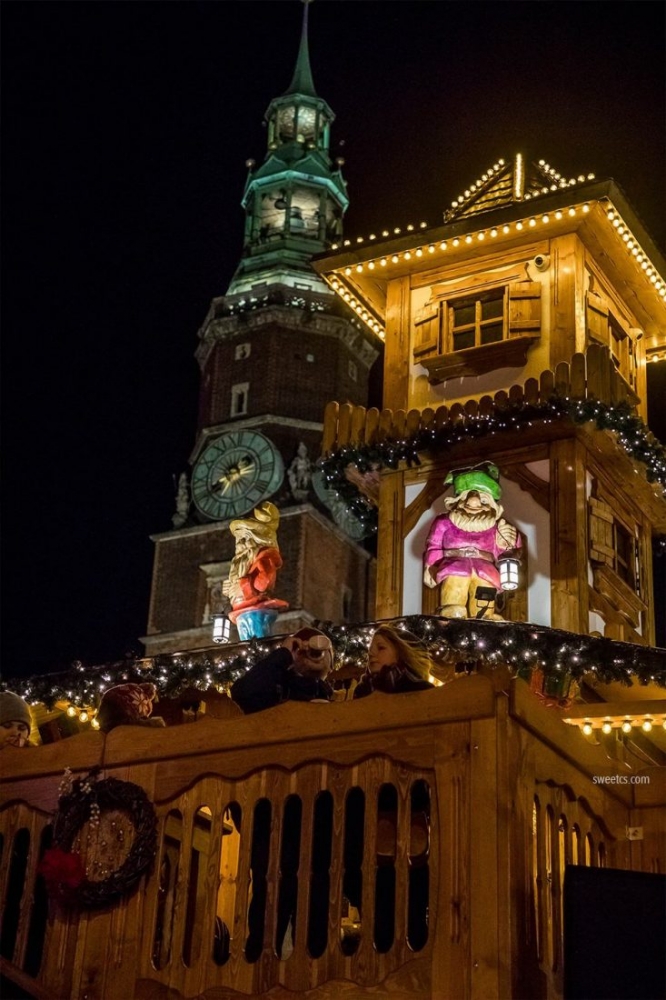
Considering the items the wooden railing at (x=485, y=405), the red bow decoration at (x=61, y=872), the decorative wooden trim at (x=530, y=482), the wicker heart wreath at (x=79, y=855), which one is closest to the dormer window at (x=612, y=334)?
the wooden railing at (x=485, y=405)

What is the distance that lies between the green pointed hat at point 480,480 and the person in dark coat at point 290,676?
27.3 feet

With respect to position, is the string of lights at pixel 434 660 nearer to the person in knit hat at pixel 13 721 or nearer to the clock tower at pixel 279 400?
the person in knit hat at pixel 13 721

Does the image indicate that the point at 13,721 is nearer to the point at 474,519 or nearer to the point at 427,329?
the point at 474,519

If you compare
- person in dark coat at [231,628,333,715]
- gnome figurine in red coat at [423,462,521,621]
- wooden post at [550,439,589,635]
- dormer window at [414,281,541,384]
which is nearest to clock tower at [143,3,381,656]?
dormer window at [414,281,541,384]

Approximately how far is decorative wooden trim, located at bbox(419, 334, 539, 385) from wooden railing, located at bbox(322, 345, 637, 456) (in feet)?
2.39

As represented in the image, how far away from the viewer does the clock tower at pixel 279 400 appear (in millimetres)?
Answer: 50688

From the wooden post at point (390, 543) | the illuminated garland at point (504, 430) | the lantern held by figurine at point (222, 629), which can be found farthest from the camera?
the wooden post at point (390, 543)

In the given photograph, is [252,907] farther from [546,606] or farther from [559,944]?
[546,606]

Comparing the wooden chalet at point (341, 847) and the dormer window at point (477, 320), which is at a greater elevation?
the dormer window at point (477, 320)

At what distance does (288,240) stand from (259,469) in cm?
1064

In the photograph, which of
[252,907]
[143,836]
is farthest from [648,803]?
[143,836]

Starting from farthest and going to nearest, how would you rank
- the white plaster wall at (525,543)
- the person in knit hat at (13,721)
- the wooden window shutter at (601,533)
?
the wooden window shutter at (601,533)
the white plaster wall at (525,543)
the person in knit hat at (13,721)

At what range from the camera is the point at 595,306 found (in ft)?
57.3

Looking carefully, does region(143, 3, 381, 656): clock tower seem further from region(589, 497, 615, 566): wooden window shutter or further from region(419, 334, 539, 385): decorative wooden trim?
region(589, 497, 615, 566): wooden window shutter
